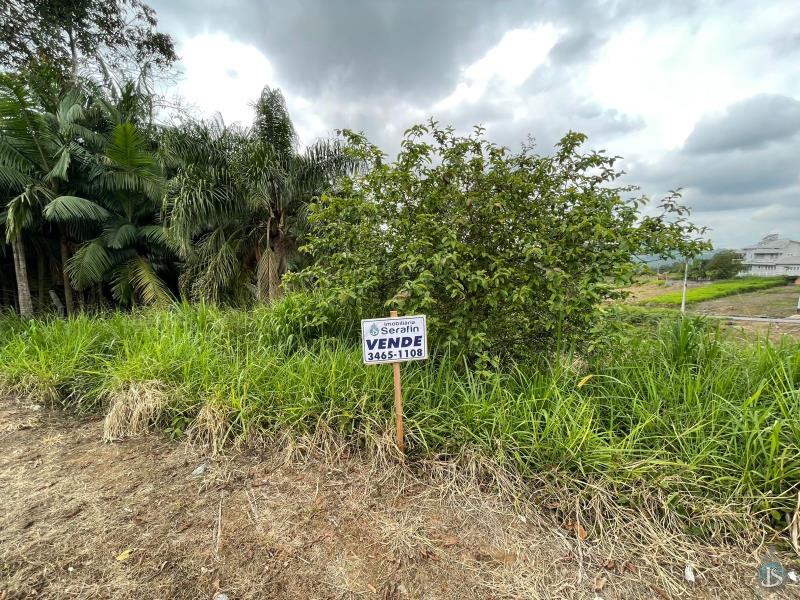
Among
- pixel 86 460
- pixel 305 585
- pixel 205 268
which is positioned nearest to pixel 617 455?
pixel 305 585

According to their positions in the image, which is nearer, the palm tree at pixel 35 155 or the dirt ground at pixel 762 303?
the palm tree at pixel 35 155

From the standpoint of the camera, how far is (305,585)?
1.47m

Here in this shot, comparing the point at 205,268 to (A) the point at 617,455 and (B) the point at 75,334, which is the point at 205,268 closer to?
(B) the point at 75,334

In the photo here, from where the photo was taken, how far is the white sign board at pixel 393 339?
204 centimetres

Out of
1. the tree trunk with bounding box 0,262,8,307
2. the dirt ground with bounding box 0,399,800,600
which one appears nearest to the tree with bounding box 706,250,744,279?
the dirt ground with bounding box 0,399,800,600

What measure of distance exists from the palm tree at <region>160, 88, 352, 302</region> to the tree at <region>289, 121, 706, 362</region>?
4.11 metres

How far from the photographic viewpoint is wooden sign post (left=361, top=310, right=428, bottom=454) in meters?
2.04

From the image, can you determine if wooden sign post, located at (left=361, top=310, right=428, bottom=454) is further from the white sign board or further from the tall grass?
the tall grass

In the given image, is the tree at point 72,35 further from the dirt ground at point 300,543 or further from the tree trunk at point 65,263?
the dirt ground at point 300,543

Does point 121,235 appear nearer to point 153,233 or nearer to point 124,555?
point 153,233

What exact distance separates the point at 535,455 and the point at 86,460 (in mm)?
3111

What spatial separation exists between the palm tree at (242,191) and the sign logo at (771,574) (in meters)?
6.59

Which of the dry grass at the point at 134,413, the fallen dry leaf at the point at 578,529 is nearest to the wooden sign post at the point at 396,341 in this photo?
the fallen dry leaf at the point at 578,529

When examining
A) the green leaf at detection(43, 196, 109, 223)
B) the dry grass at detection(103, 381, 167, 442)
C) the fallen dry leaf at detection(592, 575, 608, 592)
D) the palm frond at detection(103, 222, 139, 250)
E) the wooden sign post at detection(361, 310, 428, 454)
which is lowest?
the fallen dry leaf at detection(592, 575, 608, 592)
